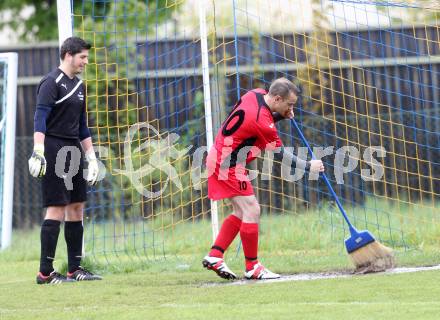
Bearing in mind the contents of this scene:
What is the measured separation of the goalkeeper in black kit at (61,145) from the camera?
7.46m

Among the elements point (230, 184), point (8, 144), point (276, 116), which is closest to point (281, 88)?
point (276, 116)

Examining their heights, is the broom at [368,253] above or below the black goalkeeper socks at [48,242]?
below

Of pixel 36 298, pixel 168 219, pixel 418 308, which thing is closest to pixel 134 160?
pixel 168 219

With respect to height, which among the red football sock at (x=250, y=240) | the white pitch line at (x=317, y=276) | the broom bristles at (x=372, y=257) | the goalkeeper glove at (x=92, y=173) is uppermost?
the goalkeeper glove at (x=92, y=173)

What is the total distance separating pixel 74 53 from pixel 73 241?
1.54 m

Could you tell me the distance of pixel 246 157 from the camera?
290 inches

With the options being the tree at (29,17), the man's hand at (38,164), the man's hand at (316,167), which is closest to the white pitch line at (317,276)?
the man's hand at (316,167)

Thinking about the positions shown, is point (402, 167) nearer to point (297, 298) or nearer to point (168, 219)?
point (168, 219)

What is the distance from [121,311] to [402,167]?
25.1 ft

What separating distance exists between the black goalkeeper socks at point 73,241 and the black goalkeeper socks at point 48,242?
0.19 m

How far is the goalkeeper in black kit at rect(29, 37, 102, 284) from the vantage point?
746 centimetres

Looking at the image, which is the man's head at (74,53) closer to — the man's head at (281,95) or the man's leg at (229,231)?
the man's head at (281,95)

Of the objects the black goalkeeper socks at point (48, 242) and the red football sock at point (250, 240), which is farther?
the black goalkeeper socks at point (48, 242)

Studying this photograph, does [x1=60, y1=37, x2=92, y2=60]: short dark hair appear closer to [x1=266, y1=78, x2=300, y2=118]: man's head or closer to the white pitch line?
[x1=266, y1=78, x2=300, y2=118]: man's head
